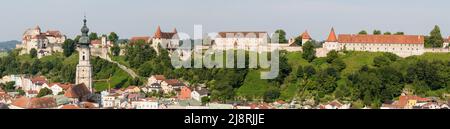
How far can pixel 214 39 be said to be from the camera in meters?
28.5

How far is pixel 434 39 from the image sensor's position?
26562 millimetres

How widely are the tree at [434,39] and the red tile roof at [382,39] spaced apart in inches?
28.7

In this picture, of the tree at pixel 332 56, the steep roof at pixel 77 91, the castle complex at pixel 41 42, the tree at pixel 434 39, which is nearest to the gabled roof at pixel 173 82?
the steep roof at pixel 77 91

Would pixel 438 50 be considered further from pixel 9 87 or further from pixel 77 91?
pixel 9 87

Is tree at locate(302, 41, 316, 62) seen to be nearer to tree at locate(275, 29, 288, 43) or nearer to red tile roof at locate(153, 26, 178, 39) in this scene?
tree at locate(275, 29, 288, 43)

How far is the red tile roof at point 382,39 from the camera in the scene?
25828mm

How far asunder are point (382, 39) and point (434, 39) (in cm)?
182

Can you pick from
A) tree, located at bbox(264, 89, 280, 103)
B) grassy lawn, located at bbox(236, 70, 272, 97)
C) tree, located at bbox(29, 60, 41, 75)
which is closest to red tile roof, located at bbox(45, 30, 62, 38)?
tree, located at bbox(29, 60, 41, 75)

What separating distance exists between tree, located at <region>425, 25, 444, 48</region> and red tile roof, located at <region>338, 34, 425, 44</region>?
0.73m

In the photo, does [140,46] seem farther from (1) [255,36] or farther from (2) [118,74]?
(1) [255,36]

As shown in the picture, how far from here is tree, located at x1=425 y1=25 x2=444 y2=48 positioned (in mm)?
26569
